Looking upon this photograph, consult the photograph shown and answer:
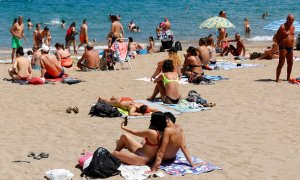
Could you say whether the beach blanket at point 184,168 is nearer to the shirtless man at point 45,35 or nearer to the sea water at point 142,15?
the shirtless man at point 45,35

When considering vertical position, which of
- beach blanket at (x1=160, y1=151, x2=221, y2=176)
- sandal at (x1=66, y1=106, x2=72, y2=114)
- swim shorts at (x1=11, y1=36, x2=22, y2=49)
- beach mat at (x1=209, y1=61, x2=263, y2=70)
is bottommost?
beach blanket at (x1=160, y1=151, x2=221, y2=176)

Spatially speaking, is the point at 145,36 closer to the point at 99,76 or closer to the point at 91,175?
the point at 99,76

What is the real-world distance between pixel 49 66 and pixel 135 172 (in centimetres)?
688

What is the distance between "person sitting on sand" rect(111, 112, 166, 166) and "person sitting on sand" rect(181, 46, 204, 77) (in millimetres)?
6092

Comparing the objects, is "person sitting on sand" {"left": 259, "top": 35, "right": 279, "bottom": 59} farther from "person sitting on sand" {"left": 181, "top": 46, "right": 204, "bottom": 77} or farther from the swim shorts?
the swim shorts

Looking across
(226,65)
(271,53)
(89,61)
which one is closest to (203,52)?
(226,65)

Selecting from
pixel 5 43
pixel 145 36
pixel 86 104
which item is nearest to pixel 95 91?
pixel 86 104

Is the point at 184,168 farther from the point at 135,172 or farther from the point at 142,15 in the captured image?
the point at 142,15

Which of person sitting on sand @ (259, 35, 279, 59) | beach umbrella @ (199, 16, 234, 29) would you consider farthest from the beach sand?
beach umbrella @ (199, 16, 234, 29)

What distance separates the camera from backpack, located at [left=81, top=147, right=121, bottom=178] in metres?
6.18

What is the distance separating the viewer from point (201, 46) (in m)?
14.5

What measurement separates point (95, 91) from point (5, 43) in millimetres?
16104

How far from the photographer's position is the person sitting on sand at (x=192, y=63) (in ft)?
41.0

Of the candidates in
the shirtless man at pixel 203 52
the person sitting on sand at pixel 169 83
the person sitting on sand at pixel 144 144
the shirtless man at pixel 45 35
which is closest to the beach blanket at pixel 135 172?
the person sitting on sand at pixel 144 144
